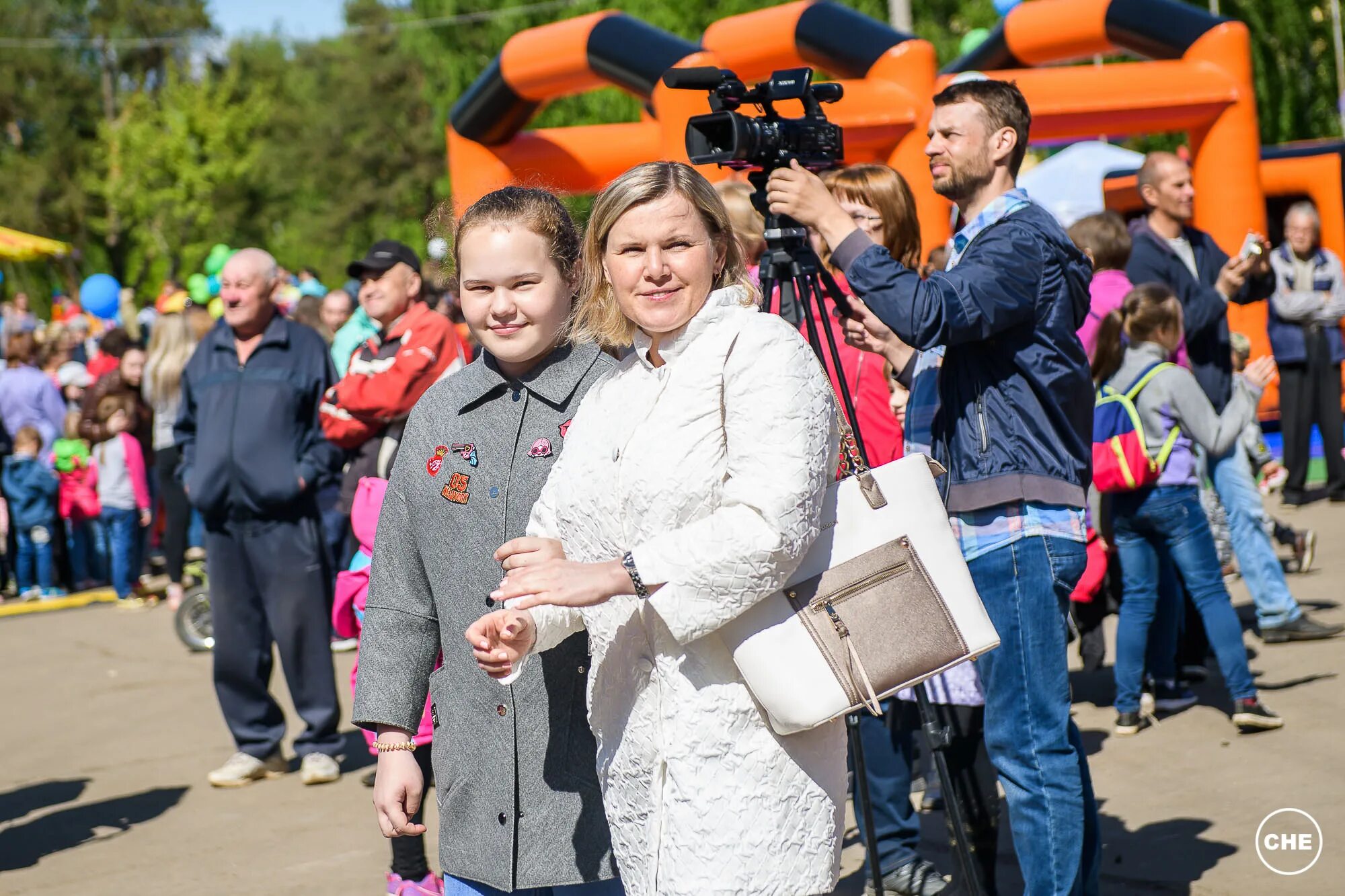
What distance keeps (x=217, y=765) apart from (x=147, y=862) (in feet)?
4.31

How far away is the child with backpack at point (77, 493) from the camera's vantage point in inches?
449

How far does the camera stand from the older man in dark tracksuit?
6004mm

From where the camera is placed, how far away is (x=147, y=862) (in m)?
5.23

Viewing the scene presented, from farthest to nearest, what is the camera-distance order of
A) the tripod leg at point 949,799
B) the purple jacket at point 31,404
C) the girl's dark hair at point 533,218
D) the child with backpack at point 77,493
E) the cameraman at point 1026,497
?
Answer: the purple jacket at point 31,404
the child with backpack at point 77,493
the cameraman at point 1026,497
the tripod leg at point 949,799
the girl's dark hair at point 533,218

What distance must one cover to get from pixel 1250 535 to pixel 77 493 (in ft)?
29.5

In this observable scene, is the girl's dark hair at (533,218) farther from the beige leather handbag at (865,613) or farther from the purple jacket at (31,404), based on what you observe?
the purple jacket at (31,404)

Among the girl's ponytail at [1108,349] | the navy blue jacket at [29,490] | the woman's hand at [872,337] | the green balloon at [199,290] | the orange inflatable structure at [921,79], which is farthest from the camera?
the green balloon at [199,290]

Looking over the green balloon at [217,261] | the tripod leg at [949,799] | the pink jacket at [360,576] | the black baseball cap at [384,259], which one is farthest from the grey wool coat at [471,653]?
the green balloon at [217,261]

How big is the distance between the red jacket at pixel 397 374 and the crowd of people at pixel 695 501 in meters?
0.02

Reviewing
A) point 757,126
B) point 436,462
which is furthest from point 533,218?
point 757,126

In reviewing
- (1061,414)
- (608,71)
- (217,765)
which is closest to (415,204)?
(608,71)

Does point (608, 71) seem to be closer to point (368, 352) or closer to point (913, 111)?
point (913, 111)

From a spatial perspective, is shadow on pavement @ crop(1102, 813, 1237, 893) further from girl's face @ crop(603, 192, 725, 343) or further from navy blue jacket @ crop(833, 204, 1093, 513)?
girl's face @ crop(603, 192, 725, 343)

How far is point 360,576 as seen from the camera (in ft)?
15.7
